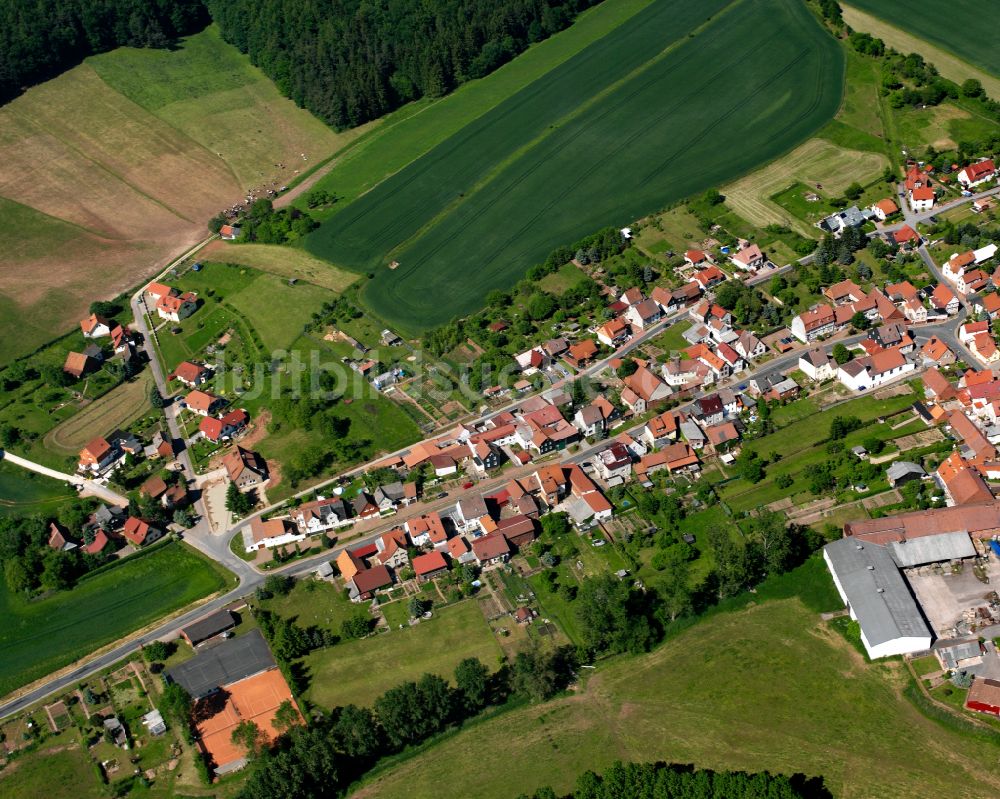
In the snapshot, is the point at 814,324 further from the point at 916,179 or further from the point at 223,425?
the point at 223,425

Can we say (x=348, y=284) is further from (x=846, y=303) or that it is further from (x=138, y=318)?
(x=846, y=303)

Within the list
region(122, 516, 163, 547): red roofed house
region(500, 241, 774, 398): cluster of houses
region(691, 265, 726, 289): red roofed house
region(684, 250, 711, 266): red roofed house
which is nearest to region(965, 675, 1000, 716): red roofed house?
region(500, 241, 774, 398): cluster of houses

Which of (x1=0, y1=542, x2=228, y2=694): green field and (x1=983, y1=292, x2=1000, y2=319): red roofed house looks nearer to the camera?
(x1=0, y1=542, x2=228, y2=694): green field

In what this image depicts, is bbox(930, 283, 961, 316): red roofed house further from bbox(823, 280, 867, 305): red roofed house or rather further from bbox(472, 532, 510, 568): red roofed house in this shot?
bbox(472, 532, 510, 568): red roofed house

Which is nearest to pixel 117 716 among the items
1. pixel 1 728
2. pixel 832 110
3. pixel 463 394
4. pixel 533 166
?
pixel 1 728

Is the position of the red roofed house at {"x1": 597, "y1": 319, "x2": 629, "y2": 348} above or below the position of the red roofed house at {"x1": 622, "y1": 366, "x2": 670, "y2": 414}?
above

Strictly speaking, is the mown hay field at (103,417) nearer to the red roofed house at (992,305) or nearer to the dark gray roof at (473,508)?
the dark gray roof at (473,508)

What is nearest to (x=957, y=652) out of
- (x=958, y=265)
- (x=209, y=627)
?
(x=958, y=265)
